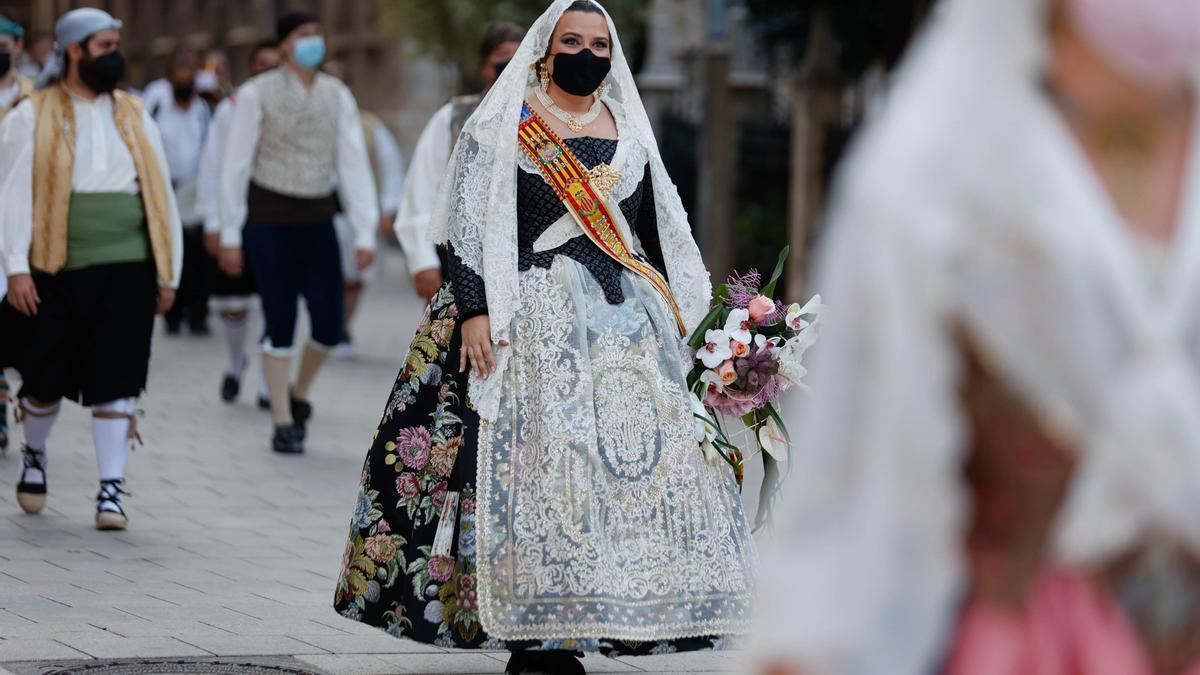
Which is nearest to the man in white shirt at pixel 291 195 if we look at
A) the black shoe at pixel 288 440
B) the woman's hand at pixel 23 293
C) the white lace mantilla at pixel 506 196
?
the black shoe at pixel 288 440

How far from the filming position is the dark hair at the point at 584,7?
242 inches

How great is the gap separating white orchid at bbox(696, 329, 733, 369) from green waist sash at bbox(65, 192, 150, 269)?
315cm

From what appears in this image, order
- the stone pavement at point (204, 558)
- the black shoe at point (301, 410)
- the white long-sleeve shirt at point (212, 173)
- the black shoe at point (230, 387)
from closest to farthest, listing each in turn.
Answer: the stone pavement at point (204, 558), the black shoe at point (301, 410), the white long-sleeve shirt at point (212, 173), the black shoe at point (230, 387)

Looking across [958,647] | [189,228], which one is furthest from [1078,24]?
[189,228]

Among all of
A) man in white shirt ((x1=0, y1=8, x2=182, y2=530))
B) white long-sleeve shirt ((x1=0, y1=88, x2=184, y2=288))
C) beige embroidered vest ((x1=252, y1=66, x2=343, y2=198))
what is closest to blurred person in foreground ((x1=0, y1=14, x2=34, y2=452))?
beige embroidered vest ((x1=252, y1=66, x2=343, y2=198))

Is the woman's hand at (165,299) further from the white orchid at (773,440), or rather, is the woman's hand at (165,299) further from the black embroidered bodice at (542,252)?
the white orchid at (773,440)

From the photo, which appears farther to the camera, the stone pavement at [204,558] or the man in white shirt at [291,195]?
the man in white shirt at [291,195]

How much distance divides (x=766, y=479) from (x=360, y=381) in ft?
27.0

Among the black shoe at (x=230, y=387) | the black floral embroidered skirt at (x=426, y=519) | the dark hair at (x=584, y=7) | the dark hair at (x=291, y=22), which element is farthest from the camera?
the black shoe at (x=230, y=387)

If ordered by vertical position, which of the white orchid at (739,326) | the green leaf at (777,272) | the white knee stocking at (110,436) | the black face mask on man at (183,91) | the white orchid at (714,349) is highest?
the green leaf at (777,272)

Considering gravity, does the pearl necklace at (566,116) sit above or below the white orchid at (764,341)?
above

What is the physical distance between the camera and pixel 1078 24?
7.91 feet

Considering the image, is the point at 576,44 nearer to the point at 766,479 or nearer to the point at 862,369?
the point at 766,479

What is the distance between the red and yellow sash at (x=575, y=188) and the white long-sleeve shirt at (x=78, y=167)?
9.10 ft
